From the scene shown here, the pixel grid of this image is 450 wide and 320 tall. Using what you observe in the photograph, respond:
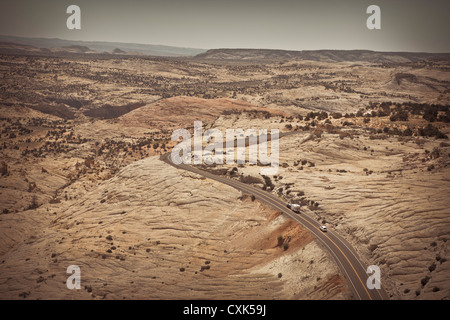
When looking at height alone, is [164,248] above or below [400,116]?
below

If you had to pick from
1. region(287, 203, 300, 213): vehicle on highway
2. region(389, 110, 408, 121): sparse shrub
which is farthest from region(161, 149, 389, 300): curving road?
region(389, 110, 408, 121): sparse shrub

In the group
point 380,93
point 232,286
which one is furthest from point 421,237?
point 380,93

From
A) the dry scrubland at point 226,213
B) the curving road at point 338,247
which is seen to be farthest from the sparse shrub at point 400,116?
the curving road at point 338,247

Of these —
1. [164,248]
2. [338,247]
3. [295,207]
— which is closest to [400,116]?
[295,207]

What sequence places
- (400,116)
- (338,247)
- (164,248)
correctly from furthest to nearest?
(400,116) → (164,248) → (338,247)

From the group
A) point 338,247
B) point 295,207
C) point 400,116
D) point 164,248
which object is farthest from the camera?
point 400,116

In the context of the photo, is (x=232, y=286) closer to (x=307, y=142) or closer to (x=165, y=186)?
(x=165, y=186)

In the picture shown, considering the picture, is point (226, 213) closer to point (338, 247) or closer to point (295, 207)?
point (295, 207)

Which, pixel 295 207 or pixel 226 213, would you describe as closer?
pixel 295 207
